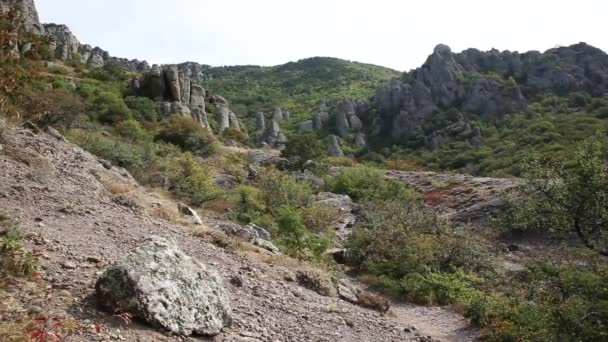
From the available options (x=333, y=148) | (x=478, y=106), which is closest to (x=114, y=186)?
(x=333, y=148)

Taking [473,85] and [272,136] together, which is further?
[473,85]

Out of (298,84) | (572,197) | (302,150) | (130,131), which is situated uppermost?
(298,84)

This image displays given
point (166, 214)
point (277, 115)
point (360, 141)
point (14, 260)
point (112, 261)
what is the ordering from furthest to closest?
point (277, 115)
point (360, 141)
point (166, 214)
point (112, 261)
point (14, 260)

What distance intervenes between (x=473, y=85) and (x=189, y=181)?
65.9 metres

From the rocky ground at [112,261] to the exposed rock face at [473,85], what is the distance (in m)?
61.6

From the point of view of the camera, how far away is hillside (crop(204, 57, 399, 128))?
100 metres

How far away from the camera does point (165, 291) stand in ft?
16.5

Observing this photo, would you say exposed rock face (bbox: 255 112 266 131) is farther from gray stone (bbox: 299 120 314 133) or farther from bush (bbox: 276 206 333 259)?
bush (bbox: 276 206 333 259)

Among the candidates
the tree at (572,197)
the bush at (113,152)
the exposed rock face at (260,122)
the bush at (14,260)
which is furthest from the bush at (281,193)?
the exposed rock face at (260,122)

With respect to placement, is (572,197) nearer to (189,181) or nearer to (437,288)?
(437,288)

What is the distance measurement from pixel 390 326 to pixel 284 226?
6587 millimetres

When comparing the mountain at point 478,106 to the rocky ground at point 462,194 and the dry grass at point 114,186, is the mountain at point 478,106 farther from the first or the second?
the dry grass at point 114,186

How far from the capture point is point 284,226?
14.7 meters

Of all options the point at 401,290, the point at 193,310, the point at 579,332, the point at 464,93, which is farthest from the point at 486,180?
the point at 464,93
